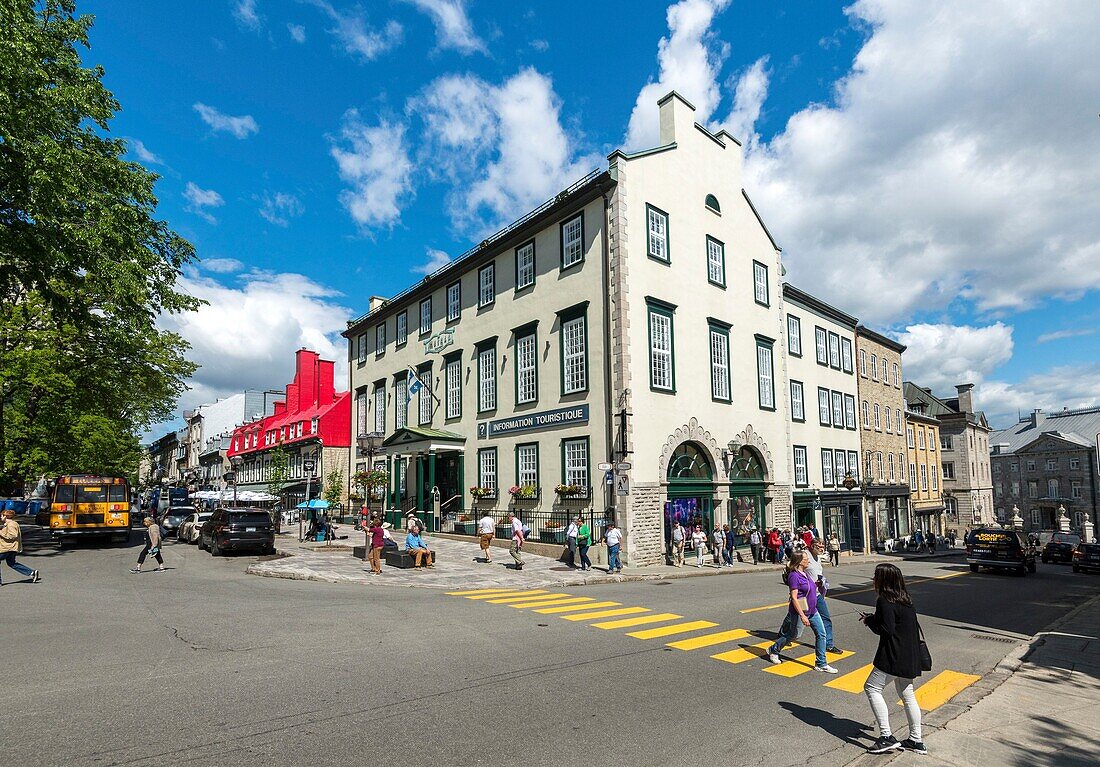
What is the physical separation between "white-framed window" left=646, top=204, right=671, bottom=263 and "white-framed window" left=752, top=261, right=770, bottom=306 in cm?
713

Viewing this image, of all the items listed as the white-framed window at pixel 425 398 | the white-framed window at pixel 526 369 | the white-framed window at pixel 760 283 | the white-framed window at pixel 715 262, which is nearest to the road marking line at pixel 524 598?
the white-framed window at pixel 526 369

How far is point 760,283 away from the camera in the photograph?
32.0 meters

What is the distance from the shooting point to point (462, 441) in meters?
30.6

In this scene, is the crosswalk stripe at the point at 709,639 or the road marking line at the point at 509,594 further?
the road marking line at the point at 509,594

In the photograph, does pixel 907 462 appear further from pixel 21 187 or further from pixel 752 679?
pixel 21 187

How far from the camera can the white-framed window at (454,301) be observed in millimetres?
32781

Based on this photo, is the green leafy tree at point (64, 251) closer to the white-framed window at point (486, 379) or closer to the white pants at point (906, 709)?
the white-framed window at point (486, 379)

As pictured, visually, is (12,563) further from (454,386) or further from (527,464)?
(454,386)

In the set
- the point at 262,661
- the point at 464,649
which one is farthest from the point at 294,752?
the point at 464,649

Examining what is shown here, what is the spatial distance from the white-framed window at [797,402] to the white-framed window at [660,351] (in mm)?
13907

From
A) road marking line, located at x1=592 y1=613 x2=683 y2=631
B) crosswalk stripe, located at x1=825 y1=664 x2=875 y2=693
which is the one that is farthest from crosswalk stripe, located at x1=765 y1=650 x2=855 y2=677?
road marking line, located at x1=592 y1=613 x2=683 y2=631

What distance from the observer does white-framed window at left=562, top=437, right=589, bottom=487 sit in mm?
24442

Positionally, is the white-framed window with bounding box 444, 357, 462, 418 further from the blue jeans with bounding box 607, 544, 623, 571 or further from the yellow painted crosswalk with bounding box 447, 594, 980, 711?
the yellow painted crosswalk with bounding box 447, 594, 980, 711

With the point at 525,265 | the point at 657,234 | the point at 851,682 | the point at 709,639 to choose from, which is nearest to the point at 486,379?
the point at 525,265
